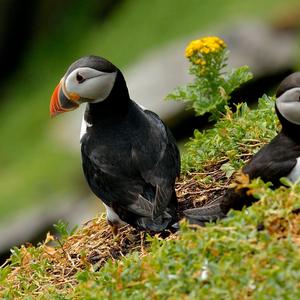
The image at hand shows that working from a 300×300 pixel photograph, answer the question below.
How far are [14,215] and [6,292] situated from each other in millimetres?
7928

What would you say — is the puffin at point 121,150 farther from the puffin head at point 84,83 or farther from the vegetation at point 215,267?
the vegetation at point 215,267

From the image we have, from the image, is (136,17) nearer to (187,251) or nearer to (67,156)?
(67,156)

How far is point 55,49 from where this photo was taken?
61.4 feet

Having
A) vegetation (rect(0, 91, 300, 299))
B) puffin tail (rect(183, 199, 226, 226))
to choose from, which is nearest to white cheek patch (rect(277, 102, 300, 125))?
puffin tail (rect(183, 199, 226, 226))

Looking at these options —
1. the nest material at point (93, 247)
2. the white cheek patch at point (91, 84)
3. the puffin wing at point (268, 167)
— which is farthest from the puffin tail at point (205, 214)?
the white cheek patch at point (91, 84)

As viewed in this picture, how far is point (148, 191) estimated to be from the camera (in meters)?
7.32

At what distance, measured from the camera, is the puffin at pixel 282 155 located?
249 inches

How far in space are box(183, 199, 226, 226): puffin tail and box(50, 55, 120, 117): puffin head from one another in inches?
46.4

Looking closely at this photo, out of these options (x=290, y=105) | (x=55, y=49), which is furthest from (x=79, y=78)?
(x=55, y=49)

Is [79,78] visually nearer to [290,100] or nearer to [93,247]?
[93,247]

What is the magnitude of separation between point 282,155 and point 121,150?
1.37 metres

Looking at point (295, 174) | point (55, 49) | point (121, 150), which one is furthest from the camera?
point (55, 49)

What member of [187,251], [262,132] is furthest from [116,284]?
[262,132]

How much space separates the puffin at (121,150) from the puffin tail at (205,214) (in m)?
0.30
